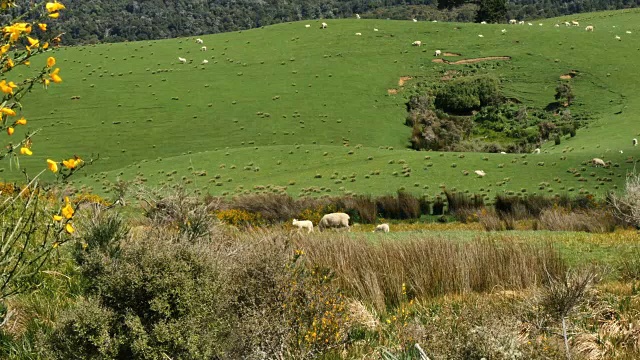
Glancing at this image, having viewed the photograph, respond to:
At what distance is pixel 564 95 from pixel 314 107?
16729 mm

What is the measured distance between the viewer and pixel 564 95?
4659cm

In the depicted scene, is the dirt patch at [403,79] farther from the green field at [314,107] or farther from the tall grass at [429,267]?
the tall grass at [429,267]

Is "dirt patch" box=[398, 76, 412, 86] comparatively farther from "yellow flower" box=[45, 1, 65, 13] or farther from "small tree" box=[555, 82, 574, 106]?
"yellow flower" box=[45, 1, 65, 13]

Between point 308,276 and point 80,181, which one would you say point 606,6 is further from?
point 308,276

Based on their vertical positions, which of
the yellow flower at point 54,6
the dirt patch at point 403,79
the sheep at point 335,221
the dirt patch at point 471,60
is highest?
the yellow flower at point 54,6

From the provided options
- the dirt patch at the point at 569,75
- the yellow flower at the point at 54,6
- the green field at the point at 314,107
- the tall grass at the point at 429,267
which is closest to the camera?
the yellow flower at the point at 54,6

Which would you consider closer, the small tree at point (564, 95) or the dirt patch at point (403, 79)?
the small tree at point (564, 95)

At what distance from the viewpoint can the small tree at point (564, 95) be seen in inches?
1815

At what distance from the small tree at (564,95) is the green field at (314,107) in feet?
2.46

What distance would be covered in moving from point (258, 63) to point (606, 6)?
10220 cm

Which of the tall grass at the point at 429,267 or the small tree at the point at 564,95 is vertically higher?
the tall grass at the point at 429,267

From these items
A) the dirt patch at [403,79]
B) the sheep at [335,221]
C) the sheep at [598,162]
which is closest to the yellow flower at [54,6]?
the sheep at [335,221]

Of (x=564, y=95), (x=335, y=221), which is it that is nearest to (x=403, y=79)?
(x=564, y=95)

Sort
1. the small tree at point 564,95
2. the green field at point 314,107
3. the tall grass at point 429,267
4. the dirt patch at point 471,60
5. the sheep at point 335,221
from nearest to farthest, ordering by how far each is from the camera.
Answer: the tall grass at point 429,267, the sheep at point 335,221, the green field at point 314,107, the small tree at point 564,95, the dirt patch at point 471,60
